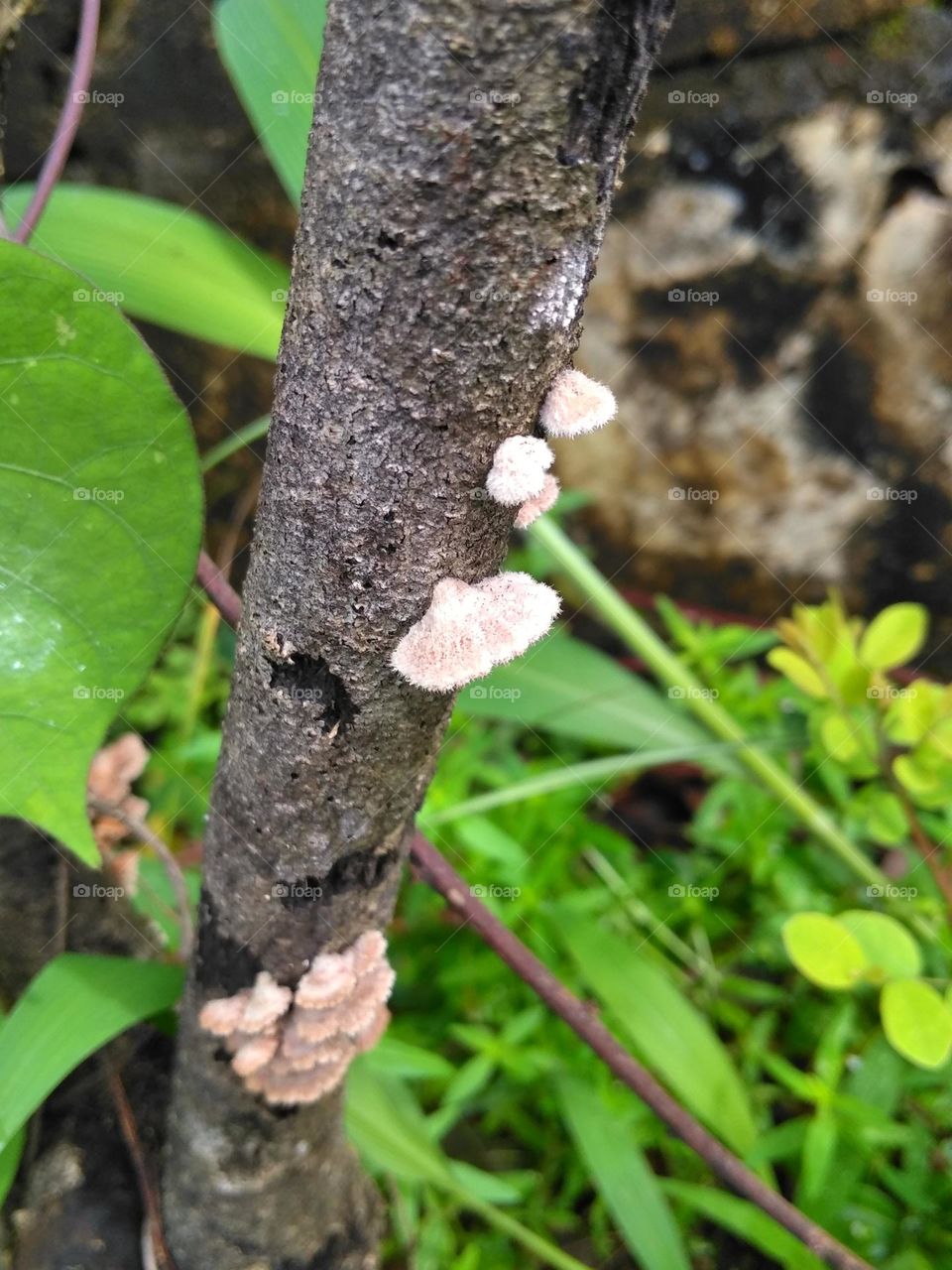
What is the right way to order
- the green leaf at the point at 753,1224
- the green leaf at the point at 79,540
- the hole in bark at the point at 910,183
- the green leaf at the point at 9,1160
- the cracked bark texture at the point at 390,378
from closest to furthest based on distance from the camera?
1. the cracked bark texture at the point at 390,378
2. the green leaf at the point at 79,540
3. the green leaf at the point at 9,1160
4. the green leaf at the point at 753,1224
5. the hole in bark at the point at 910,183

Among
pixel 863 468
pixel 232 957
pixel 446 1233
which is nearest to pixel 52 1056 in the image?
pixel 232 957

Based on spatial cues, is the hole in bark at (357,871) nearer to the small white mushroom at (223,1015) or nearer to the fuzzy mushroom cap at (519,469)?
the small white mushroom at (223,1015)

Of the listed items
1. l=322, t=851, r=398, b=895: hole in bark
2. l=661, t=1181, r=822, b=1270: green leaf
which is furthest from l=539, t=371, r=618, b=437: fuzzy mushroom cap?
l=661, t=1181, r=822, b=1270: green leaf

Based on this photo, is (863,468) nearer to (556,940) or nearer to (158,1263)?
(556,940)

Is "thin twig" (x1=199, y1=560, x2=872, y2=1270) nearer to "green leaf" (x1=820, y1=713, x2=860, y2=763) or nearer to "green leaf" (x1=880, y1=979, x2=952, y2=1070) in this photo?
"green leaf" (x1=880, y1=979, x2=952, y2=1070)

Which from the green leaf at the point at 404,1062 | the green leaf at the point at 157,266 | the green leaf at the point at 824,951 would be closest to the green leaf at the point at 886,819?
the green leaf at the point at 824,951

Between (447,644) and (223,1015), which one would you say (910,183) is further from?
(223,1015)

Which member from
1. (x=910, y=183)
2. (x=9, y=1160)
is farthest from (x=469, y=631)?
(x=910, y=183)
